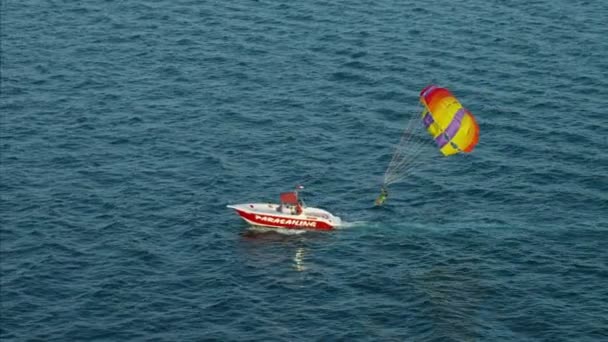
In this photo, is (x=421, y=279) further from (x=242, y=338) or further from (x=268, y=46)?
(x=268, y=46)

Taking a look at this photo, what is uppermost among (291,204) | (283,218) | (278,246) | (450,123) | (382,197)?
(450,123)

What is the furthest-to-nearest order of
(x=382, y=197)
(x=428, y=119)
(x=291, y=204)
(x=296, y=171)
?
(x=296, y=171) < (x=291, y=204) < (x=382, y=197) < (x=428, y=119)

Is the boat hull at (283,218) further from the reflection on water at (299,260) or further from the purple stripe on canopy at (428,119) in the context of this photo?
the purple stripe on canopy at (428,119)

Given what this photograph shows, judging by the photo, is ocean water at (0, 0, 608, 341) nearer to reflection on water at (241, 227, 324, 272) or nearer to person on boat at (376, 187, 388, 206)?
reflection on water at (241, 227, 324, 272)

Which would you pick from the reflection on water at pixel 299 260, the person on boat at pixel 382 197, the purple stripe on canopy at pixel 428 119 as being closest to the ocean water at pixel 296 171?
the reflection on water at pixel 299 260

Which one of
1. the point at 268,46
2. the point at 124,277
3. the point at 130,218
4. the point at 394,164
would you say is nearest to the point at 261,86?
the point at 268,46

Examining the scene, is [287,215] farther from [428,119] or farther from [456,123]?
[456,123]

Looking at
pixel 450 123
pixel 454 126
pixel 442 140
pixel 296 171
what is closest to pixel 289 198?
pixel 296 171

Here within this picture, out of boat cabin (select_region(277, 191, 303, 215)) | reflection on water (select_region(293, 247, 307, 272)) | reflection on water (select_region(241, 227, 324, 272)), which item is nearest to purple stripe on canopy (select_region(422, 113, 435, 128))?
boat cabin (select_region(277, 191, 303, 215))
